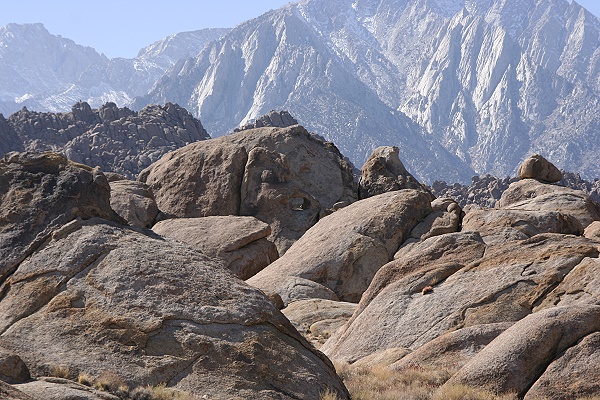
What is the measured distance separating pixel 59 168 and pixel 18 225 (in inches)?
71.8

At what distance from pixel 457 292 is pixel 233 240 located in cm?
1685

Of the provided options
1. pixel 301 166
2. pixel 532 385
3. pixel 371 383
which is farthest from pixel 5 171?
pixel 301 166

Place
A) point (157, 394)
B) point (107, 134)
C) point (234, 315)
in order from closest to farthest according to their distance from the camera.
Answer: point (157, 394) < point (234, 315) < point (107, 134)

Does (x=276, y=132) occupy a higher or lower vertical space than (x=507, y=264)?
higher

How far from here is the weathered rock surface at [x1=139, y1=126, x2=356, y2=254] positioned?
148 feet

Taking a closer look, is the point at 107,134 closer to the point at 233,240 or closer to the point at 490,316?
the point at 233,240

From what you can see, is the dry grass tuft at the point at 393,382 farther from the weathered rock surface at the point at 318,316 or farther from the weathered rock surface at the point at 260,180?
the weathered rock surface at the point at 260,180

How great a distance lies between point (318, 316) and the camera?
2905cm

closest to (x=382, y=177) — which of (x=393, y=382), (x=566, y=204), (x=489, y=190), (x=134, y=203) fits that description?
(x=566, y=204)

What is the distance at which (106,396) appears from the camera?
1425 cm

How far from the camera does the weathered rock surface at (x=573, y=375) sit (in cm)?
1644

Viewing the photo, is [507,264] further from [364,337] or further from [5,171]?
[5,171]

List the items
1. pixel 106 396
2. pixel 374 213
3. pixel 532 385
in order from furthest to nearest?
1. pixel 374 213
2. pixel 532 385
3. pixel 106 396

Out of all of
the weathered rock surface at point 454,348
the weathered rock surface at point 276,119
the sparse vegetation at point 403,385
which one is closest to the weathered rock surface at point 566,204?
the weathered rock surface at point 454,348
